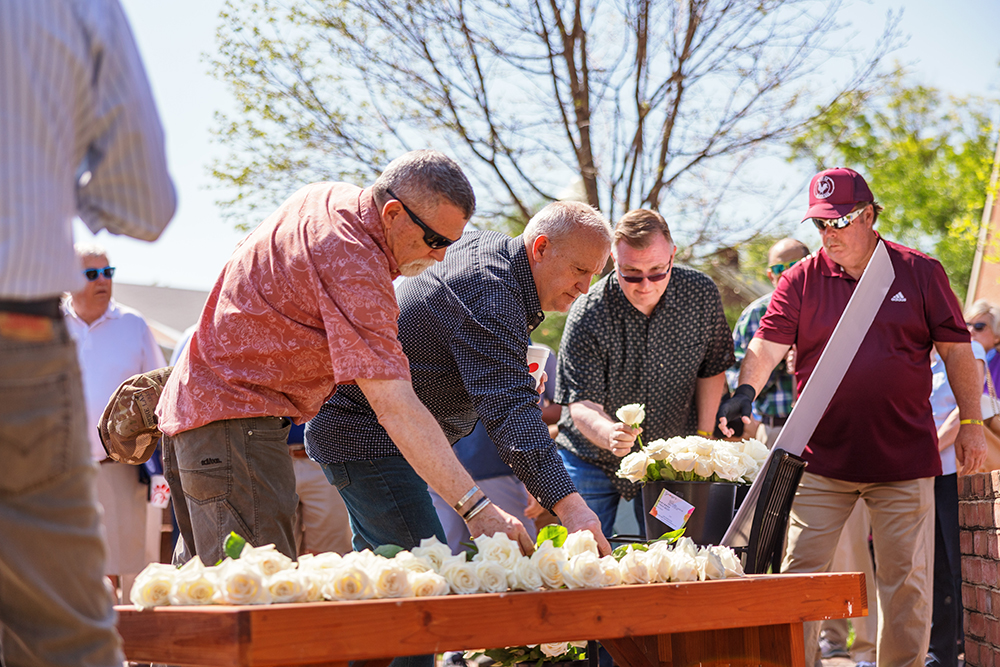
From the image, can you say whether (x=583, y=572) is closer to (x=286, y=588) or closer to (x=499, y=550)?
(x=499, y=550)

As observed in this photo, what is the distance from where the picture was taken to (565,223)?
3.14 m

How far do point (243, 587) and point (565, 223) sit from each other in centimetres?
173

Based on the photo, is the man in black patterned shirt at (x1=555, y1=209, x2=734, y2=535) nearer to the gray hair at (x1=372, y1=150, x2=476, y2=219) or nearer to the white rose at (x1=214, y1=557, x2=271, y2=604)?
the gray hair at (x1=372, y1=150, x2=476, y2=219)

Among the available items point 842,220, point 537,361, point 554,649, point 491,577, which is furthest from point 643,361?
point 491,577

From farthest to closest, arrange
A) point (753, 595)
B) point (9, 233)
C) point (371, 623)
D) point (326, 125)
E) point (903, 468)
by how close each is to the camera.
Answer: point (326, 125) → point (903, 468) → point (753, 595) → point (371, 623) → point (9, 233)

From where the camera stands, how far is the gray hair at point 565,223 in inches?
123

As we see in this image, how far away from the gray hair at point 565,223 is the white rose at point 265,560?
1.53m

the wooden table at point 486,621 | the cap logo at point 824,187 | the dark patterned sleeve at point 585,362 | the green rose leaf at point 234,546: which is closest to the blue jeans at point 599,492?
the dark patterned sleeve at point 585,362

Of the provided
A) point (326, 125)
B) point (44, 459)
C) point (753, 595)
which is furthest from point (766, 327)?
point (326, 125)

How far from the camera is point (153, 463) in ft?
17.3

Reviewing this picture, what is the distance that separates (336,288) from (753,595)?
128 cm

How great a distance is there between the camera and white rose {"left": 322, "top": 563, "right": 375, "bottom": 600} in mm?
1911

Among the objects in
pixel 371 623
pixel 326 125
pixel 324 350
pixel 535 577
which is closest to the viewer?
pixel 371 623

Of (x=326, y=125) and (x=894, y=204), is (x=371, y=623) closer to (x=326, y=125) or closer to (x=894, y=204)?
(x=326, y=125)
